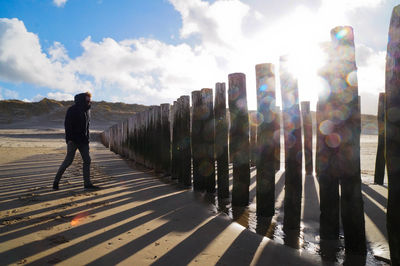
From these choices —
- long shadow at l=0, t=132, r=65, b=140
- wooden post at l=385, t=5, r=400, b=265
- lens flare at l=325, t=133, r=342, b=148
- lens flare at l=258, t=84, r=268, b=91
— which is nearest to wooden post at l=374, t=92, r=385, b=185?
lens flare at l=258, t=84, r=268, b=91

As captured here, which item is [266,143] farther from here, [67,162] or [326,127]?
[67,162]

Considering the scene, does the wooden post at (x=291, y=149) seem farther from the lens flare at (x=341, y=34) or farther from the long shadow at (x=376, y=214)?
the long shadow at (x=376, y=214)

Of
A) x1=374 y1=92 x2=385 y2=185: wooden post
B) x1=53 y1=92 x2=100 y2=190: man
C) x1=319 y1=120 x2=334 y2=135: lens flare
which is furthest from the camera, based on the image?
x1=374 y1=92 x2=385 y2=185: wooden post

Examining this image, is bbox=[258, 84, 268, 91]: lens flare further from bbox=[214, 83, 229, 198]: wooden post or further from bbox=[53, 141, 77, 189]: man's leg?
bbox=[53, 141, 77, 189]: man's leg

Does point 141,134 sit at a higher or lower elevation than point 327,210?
higher

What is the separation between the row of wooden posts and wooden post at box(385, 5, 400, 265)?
0.50 meters

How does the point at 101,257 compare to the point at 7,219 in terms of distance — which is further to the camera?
the point at 7,219

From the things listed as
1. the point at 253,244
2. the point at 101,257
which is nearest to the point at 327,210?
the point at 253,244

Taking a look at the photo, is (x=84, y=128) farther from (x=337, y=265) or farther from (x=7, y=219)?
(x=337, y=265)

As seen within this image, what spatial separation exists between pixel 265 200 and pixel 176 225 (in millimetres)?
1139

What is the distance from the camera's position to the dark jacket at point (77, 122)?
5043 millimetres

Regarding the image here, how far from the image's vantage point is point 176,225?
3.02 m

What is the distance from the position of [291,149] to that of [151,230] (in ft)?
5.71

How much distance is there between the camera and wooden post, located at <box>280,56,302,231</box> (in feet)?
10.1
